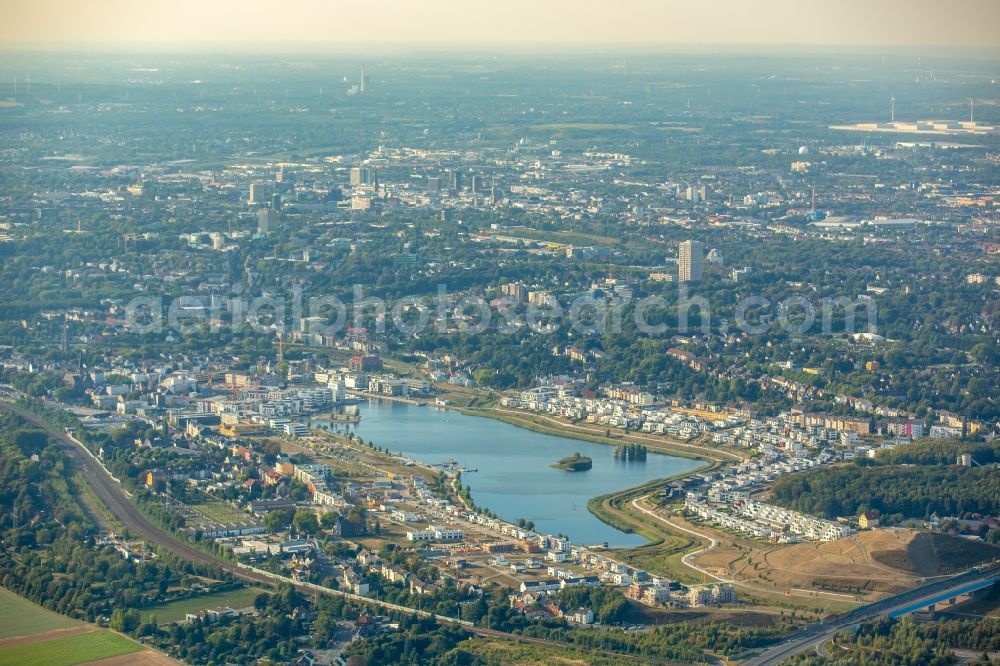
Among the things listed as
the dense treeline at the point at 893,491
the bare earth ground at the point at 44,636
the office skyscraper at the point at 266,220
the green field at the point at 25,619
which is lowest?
the office skyscraper at the point at 266,220

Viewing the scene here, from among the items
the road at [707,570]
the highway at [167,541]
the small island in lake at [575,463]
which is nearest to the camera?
the highway at [167,541]

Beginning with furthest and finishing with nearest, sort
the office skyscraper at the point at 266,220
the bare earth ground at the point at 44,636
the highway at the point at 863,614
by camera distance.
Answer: the office skyscraper at the point at 266,220 → the bare earth ground at the point at 44,636 → the highway at the point at 863,614

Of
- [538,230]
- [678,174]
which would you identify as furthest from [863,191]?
[538,230]

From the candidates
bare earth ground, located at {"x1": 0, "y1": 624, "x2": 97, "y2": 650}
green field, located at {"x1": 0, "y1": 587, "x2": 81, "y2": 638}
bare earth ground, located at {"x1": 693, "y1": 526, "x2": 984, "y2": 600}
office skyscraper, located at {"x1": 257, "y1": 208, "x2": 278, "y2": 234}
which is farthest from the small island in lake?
office skyscraper, located at {"x1": 257, "y1": 208, "x2": 278, "y2": 234}

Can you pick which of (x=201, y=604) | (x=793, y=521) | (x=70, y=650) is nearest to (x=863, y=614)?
(x=793, y=521)

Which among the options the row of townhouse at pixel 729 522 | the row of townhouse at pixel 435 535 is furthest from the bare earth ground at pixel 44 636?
the row of townhouse at pixel 729 522

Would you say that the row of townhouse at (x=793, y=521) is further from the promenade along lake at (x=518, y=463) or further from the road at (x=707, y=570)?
the promenade along lake at (x=518, y=463)
